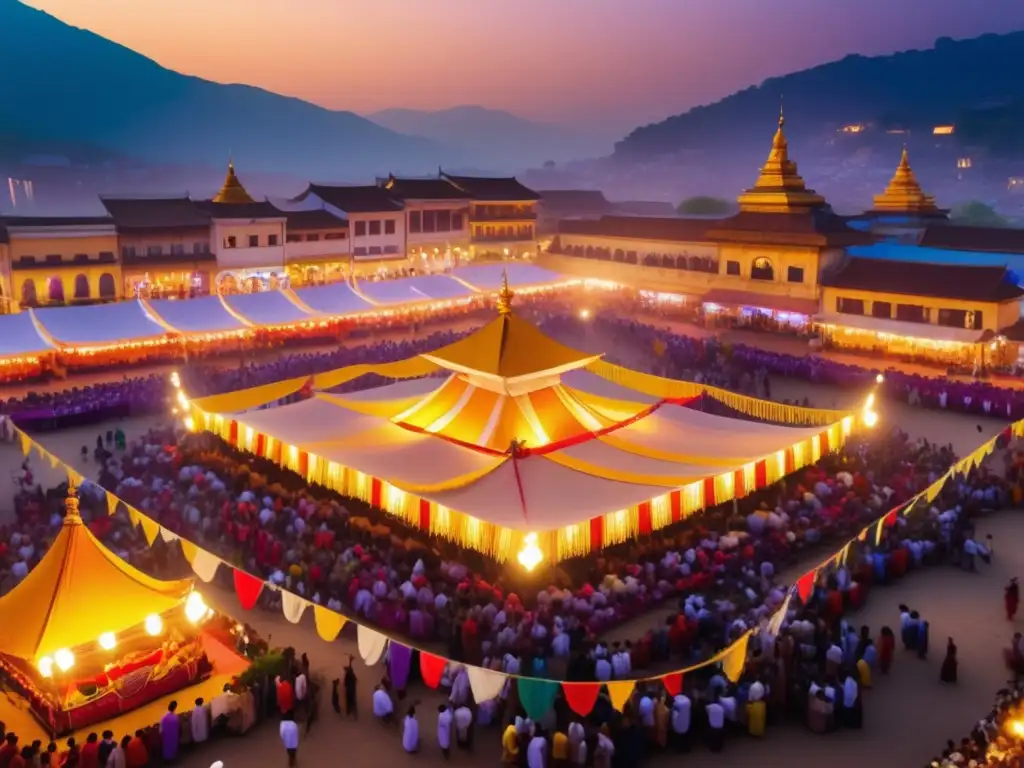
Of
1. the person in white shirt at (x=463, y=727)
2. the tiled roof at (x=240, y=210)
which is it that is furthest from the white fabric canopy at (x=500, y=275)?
the person in white shirt at (x=463, y=727)

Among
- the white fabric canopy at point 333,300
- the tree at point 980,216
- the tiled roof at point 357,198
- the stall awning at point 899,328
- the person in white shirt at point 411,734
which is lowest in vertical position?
the person in white shirt at point 411,734

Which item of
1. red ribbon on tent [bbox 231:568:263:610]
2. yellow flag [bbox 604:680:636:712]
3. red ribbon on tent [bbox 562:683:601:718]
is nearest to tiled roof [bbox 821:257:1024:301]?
yellow flag [bbox 604:680:636:712]

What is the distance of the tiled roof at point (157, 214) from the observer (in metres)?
38.5

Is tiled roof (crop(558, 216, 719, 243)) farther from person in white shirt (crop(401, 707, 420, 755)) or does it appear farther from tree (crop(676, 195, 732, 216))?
tree (crop(676, 195, 732, 216))

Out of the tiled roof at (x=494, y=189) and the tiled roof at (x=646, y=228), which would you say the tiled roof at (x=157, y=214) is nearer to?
the tiled roof at (x=494, y=189)

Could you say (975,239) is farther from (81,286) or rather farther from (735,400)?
(81,286)

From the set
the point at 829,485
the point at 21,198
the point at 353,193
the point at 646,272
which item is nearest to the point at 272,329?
the point at 353,193

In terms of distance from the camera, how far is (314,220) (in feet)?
147

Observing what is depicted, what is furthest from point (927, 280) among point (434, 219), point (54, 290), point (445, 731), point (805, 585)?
point (54, 290)

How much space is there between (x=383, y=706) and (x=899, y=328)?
27.1 metres

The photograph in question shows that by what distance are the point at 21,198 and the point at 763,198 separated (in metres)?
132

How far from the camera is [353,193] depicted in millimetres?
47344

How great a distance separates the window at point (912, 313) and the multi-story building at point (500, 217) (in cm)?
2565

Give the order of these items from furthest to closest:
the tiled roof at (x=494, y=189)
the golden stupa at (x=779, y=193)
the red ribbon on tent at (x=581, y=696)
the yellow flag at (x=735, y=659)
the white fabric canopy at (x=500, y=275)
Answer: the tiled roof at (x=494, y=189), the white fabric canopy at (x=500, y=275), the golden stupa at (x=779, y=193), the yellow flag at (x=735, y=659), the red ribbon on tent at (x=581, y=696)
